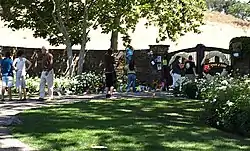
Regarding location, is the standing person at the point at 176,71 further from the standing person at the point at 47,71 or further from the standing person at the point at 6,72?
the standing person at the point at 6,72

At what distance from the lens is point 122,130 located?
1000 cm

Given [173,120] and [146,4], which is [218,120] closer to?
[173,120]

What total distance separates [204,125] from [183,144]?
8.50 ft

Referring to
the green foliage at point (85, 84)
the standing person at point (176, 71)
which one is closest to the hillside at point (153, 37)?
the standing person at point (176, 71)

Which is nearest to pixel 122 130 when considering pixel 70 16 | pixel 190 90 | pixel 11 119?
pixel 11 119

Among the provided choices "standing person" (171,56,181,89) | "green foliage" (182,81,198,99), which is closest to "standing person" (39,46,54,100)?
"green foliage" (182,81,198,99)

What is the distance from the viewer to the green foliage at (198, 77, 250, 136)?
33.6ft

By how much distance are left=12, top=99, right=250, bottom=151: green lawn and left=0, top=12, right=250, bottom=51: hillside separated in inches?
1198

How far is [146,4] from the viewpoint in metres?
24.4

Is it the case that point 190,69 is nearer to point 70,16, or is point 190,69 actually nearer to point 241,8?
point 241,8

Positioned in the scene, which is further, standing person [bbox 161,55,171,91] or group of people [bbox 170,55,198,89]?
standing person [bbox 161,55,171,91]

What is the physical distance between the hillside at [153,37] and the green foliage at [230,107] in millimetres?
31645

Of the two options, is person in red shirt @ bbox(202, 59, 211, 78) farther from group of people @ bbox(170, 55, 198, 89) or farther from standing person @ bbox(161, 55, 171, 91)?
standing person @ bbox(161, 55, 171, 91)

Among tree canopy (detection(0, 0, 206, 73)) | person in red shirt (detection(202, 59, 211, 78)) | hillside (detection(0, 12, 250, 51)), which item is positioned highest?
hillside (detection(0, 12, 250, 51))
